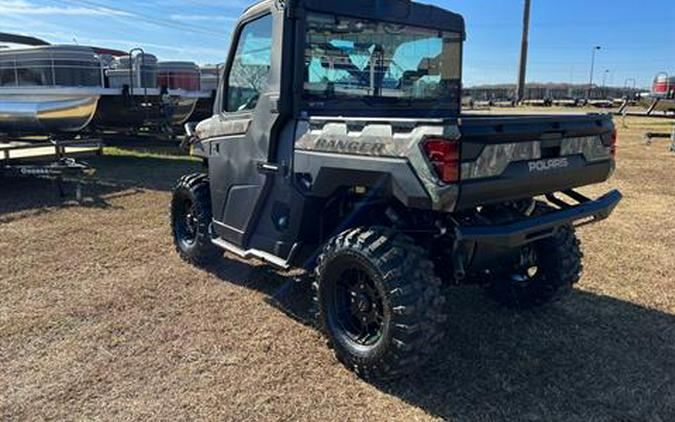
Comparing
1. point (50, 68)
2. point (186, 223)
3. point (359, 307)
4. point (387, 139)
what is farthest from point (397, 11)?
point (50, 68)

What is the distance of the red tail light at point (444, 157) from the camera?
108 inches

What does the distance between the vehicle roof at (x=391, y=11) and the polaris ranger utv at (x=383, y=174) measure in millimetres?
12

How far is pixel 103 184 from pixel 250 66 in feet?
21.5

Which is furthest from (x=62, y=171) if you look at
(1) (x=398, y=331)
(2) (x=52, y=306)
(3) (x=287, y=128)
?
(1) (x=398, y=331)

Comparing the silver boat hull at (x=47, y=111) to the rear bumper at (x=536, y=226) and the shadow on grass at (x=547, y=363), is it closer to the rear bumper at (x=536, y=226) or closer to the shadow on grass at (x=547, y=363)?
the shadow on grass at (x=547, y=363)

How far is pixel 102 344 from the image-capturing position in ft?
12.3

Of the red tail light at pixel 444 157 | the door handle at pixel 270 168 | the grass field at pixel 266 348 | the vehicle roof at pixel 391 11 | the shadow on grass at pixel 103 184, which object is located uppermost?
the vehicle roof at pixel 391 11

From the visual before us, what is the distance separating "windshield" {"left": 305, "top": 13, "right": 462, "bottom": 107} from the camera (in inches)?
149

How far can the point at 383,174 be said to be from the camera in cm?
305

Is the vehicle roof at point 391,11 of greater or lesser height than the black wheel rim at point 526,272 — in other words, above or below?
above

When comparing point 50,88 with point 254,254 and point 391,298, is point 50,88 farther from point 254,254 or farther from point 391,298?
point 391,298

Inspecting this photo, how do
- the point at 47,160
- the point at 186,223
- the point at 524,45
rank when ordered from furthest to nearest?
the point at 524,45 → the point at 47,160 → the point at 186,223

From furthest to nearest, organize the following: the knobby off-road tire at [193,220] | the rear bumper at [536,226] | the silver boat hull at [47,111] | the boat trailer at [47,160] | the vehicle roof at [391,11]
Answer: the silver boat hull at [47,111] → the boat trailer at [47,160] → the knobby off-road tire at [193,220] → the vehicle roof at [391,11] → the rear bumper at [536,226]

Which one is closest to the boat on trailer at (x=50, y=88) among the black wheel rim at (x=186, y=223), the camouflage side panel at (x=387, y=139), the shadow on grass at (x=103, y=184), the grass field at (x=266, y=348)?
the shadow on grass at (x=103, y=184)
